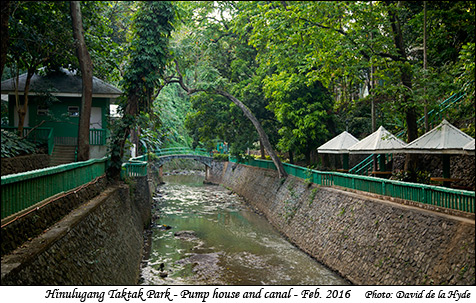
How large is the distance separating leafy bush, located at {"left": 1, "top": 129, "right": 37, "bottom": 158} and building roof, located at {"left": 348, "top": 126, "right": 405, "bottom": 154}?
41.7 feet

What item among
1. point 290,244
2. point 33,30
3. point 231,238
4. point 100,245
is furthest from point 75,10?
point 290,244

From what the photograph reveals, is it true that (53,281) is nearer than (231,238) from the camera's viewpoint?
Yes

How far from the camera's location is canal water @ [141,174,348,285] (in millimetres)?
12008

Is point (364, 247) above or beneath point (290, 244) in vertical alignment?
above

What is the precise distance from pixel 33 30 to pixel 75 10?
→ 1.95m

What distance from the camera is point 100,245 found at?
8.98 m

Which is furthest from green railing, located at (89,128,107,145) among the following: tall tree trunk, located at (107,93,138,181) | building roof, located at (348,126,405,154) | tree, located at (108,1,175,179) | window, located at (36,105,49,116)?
building roof, located at (348,126,405,154)

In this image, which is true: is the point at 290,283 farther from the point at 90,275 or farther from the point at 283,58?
the point at 283,58

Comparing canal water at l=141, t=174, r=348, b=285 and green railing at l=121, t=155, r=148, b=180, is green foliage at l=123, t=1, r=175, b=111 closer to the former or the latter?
green railing at l=121, t=155, r=148, b=180

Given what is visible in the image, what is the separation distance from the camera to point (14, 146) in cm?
1385

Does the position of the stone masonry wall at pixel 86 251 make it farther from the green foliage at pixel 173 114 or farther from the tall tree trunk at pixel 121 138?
the green foliage at pixel 173 114

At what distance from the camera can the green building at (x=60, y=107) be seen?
1808 centimetres
